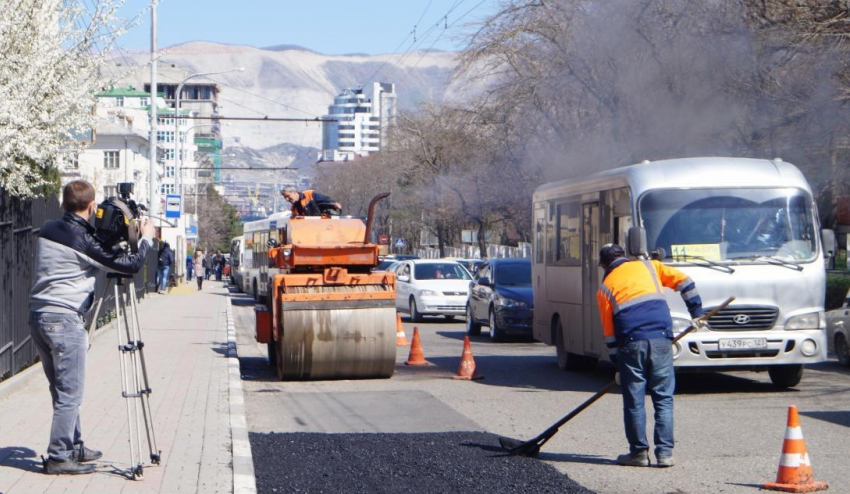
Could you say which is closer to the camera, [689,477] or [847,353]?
[689,477]

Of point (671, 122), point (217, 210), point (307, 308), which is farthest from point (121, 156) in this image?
point (307, 308)

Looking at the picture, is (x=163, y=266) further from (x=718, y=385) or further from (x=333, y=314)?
(x=718, y=385)

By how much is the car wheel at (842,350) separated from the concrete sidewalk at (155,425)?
28.7 ft

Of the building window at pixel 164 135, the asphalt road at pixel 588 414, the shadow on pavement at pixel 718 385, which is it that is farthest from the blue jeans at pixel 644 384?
the building window at pixel 164 135

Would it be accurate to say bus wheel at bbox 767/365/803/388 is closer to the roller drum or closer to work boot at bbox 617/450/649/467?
the roller drum

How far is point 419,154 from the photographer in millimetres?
52781

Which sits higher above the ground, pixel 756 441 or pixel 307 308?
pixel 307 308

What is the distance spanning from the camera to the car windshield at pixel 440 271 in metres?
29.8

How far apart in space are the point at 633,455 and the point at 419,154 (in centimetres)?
4444

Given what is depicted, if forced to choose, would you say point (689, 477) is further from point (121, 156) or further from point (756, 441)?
point (121, 156)

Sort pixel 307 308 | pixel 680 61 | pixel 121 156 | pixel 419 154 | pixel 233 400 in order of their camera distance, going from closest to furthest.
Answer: pixel 233 400 < pixel 307 308 < pixel 680 61 < pixel 419 154 < pixel 121 156

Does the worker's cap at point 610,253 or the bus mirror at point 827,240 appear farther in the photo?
the bus mirror at point 827,240

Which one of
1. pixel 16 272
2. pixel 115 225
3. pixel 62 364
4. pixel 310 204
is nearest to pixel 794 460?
pixel 115 225

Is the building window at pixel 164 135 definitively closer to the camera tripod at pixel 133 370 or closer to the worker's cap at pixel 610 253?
the worker's cap at pixel 610 253
